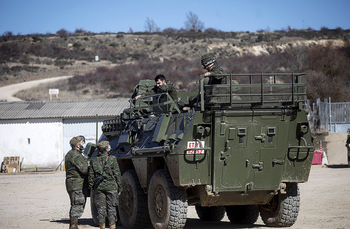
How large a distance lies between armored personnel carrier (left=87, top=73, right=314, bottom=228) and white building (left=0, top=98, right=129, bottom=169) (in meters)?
26.1

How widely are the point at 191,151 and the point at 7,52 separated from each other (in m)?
68.9

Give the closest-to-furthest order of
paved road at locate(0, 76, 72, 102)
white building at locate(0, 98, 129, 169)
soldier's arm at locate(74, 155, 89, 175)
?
soldier's arm at locate(74, 155, 89, 175)
white building at locate(0, 98, 129, 169)
paved road at locate(0, 76, 72, 102)

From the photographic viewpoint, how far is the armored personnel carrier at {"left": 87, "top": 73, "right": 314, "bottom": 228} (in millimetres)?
10484

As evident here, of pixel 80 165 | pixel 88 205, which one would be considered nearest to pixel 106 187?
pixel 80 165

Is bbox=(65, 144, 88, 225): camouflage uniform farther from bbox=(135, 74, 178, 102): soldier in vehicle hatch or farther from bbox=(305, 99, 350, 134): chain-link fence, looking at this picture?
bbox=(305, 99, 350, 134): chain-link fence

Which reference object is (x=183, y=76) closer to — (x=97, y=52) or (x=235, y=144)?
(x=97, y=52)

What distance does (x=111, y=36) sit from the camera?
9000 centimetres

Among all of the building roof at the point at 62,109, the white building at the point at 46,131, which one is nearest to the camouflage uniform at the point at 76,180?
the building roof at the point at 62,109

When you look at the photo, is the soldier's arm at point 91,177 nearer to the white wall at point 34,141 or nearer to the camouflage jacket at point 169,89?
the camouflage jacket at point 169,89

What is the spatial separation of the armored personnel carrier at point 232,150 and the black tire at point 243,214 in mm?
1333

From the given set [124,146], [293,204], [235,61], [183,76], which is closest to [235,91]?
[293,204]

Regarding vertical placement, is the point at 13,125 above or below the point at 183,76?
below

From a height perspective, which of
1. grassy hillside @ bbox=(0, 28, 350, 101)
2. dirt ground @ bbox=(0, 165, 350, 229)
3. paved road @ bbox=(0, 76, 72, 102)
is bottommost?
dirt ground @ bbox=(0, 165, 350, 229)

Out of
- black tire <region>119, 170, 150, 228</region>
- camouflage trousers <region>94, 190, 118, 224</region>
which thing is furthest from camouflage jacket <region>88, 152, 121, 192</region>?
black tire <region>119, 170, 150, 228</region>
